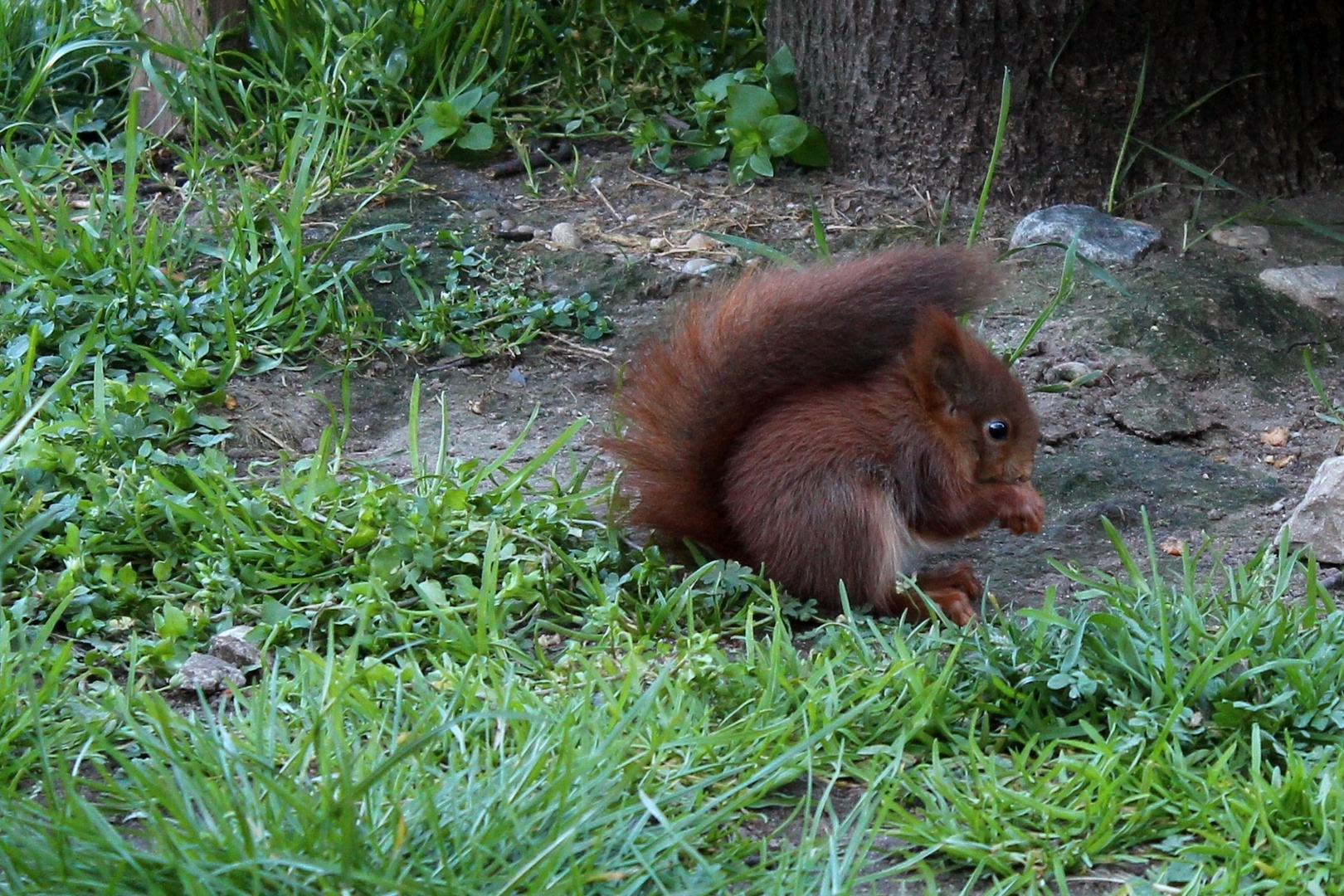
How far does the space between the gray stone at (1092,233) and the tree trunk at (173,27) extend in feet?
8.73

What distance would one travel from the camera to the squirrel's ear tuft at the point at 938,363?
3.04 metres

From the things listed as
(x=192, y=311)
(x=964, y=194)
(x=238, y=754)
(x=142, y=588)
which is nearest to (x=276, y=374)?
(x=192, y=311)

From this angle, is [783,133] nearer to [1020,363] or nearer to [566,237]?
[566,237]

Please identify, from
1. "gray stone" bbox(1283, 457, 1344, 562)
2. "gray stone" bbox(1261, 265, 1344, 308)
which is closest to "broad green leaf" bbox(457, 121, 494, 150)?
"gray stone" bbox(1261, 265, 1344, 308)

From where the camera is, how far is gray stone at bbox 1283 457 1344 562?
3076mm

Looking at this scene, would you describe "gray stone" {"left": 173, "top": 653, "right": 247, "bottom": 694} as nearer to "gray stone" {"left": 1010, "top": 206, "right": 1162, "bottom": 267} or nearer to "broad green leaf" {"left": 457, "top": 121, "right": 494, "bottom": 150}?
"broad green leaf" {"left": 457, "top": 121, "right": 494, "bottom": 150}

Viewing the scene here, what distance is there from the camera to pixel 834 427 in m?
3.01

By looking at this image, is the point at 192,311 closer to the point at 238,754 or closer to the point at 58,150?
the point at 58,150

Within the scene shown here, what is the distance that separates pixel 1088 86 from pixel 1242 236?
0.67 m

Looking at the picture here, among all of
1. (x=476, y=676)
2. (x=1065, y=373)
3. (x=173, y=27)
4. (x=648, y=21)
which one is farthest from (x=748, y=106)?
(x=476, y=676)

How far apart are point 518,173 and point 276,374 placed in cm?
140

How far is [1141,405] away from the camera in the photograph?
3926 mm

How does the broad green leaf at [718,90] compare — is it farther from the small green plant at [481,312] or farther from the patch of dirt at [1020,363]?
the small green plant at [481,312]

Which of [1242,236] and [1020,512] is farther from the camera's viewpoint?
[1242,236]
